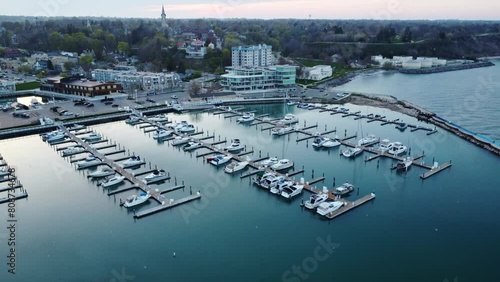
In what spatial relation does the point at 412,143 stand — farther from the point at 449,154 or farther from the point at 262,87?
the point at 262,87

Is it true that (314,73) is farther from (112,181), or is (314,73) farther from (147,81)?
(112,181)

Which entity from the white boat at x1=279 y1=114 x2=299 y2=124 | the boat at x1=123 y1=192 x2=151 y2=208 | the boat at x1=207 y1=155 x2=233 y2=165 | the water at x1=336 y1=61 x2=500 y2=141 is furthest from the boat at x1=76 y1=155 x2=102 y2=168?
the water at x1=336 y1=61 x2=500 y2=141

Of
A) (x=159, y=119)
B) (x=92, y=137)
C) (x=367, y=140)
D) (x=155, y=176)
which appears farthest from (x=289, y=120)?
(x=92, y=137)

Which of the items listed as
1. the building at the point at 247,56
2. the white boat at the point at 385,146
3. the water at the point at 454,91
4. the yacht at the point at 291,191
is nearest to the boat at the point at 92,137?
the yacht at the point at 291,191

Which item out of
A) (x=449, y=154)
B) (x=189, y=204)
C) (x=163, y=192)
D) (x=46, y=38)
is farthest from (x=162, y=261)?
(x=46, y=38)

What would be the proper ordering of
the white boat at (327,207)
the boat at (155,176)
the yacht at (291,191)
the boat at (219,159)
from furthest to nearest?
1. the boat at (219,159)
2. the boat at (155,176)
3. the yacht at (291,191)
4. the white boat at (327,207)

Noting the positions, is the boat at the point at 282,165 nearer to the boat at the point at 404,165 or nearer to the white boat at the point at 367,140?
the boat at the point at 404,165

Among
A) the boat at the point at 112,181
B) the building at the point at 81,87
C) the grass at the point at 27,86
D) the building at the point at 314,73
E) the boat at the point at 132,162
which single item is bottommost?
the boat at the point at 112,181
